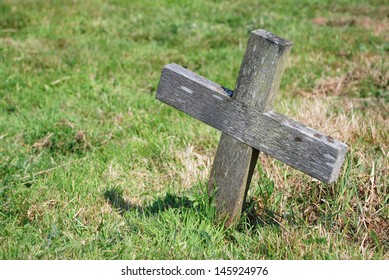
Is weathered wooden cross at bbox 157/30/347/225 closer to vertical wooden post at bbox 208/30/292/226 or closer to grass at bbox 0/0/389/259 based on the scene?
vertical wooden post at bbox 208/30/292/226

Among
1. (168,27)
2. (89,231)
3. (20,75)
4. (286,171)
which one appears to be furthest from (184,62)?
(89,231)

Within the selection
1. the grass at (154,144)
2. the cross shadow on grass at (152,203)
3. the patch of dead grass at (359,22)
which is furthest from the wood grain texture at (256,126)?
the patch of dead grass at (359,22)

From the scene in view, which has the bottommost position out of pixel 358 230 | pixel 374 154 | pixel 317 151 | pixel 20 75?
pixel 20 75

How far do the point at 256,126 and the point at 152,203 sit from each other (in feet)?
3.21

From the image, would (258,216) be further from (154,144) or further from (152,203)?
(154,144)

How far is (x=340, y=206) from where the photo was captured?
3.12 metres

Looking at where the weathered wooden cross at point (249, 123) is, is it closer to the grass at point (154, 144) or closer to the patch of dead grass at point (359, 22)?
the grass at point (154, 144)

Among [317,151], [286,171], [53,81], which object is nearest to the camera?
[317,151]

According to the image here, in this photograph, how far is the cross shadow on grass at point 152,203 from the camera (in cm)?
322

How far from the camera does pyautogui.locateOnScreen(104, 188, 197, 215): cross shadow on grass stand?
3.22 meters

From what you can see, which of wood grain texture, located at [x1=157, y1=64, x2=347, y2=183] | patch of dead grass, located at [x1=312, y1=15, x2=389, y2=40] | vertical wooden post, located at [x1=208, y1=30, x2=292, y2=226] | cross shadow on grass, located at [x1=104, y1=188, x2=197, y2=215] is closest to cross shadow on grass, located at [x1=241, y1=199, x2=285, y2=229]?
vertical wooden post, located at [x1=208, y1=30, x2=292, y2=226]

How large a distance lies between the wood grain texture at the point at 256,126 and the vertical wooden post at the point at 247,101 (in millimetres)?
62

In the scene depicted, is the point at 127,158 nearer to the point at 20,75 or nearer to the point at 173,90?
the point at 173,90

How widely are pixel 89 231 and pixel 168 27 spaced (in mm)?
5530
